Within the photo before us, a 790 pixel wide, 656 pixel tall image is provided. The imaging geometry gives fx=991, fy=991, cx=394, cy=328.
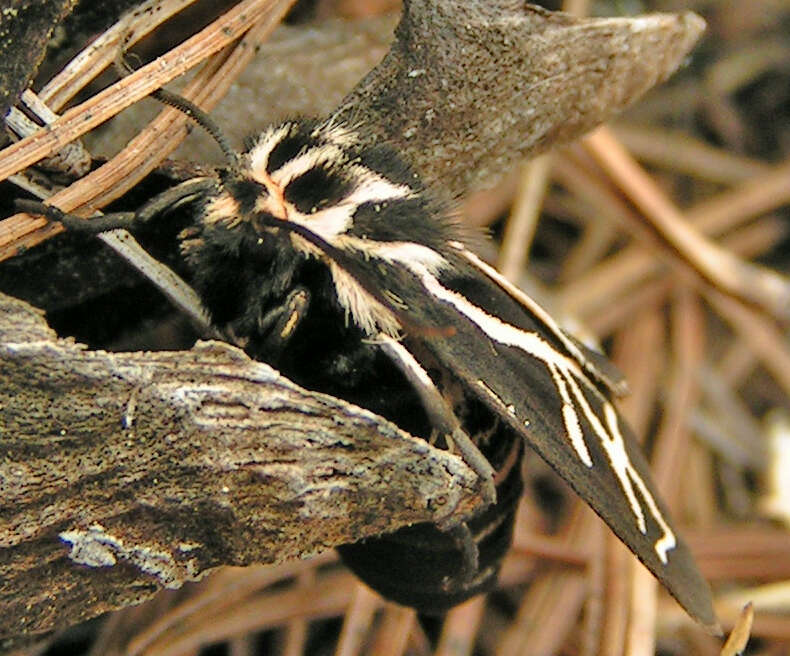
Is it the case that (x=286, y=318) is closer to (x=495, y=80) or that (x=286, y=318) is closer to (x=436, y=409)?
(x=436, y=409)

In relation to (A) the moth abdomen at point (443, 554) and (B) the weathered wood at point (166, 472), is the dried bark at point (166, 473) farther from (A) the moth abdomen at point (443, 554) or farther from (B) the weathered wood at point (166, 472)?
(A) the moth abdomen at point (443, 554)

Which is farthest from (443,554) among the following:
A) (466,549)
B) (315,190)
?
(315,190)

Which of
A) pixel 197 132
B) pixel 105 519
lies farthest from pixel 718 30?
pixel 105 519

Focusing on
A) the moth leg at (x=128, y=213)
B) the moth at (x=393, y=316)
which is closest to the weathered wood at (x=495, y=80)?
the moth at (x=393, y=316)

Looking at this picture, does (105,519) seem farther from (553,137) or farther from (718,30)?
(718,30)

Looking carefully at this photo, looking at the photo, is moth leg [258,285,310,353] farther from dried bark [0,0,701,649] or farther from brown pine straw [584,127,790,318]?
brown pine straw [584,127,790,318]

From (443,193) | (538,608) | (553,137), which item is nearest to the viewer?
(443,193)

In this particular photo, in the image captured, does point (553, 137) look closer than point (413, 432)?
No
